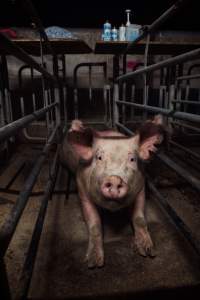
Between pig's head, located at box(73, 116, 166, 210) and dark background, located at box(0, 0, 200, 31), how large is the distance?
602cm

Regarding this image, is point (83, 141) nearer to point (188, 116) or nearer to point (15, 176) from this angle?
A: point (188, 116)

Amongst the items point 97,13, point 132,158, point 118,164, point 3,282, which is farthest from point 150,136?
point 97,13

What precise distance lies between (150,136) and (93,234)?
940mm

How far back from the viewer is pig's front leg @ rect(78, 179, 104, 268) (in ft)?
6.25

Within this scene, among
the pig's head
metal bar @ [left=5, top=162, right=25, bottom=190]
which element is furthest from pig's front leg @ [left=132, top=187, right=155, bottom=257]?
metal bar @ [left=5, top=162, right=25, bottom=190]

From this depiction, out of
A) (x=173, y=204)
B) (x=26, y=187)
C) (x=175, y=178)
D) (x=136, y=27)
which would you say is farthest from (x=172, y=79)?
(x=26, y=187)

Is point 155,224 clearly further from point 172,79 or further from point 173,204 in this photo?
point 172,79

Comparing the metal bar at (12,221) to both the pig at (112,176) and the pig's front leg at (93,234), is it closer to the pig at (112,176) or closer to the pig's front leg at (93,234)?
the pig at (112,176)

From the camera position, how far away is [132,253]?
2.04 metres

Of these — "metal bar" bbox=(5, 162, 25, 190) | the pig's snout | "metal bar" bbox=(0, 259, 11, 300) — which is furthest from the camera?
"metal bar" bbox=(5, 162, 25, 190)

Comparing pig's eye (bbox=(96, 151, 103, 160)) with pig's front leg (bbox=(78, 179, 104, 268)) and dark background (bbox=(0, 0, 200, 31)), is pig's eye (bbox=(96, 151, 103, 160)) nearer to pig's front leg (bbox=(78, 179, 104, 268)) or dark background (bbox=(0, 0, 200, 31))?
pig's front leg (bbox=(78, 179, 104, 268))

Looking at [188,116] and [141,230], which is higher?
[188,116]

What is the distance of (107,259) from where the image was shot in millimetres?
1973

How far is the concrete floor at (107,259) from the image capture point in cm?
169
